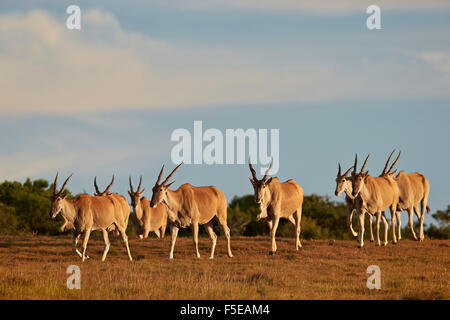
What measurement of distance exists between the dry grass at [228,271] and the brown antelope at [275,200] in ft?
3.51

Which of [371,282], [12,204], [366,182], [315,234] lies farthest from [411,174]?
[12,204]

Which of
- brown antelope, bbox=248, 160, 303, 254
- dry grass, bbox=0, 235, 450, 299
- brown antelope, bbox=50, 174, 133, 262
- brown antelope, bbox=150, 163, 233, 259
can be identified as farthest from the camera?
brown antelope, bbox=248, 160, 303, 254

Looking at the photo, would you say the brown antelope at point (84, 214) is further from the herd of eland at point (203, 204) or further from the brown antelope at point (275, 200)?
the brown antelope at point (275, 200)

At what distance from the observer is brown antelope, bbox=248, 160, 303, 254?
76.1 feet

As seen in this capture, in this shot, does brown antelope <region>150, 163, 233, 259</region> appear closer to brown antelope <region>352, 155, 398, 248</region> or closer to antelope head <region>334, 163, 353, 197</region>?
antelope head <region>334, 163, 353, 197</region>

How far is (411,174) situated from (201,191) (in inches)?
413

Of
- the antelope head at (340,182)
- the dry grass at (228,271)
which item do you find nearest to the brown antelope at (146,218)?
the dry grass at (228,271)

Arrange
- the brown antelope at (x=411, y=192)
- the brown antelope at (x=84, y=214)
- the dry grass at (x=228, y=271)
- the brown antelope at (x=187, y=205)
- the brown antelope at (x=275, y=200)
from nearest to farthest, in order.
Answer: the dry grass at (x=228, y=271) → the brown antelope at (x=84, y=214) → the brown antelope at (x=187, y=205) → the brown antelope at (x=275, y=200) → the brown antelope at (x=411, y=192)

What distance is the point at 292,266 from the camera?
67.7 ft

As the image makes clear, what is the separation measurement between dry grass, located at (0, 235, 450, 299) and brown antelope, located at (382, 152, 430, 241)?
159 centimetres

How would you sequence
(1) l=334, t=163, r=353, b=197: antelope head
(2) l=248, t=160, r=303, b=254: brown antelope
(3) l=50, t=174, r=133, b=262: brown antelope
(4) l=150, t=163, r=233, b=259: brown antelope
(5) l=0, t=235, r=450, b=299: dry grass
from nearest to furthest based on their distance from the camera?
(5) l=0, t=235, r=450, b=299: dry grass < (3) l=50, t=174, r=133, b=262: brown antelope < (4) l=150, t=163, r=233, b=259: brown antelope < (2) l=248, t=160, r=303, b=254: brown antelope < (1) l=334, t=163, r=353, b=197: antelope head

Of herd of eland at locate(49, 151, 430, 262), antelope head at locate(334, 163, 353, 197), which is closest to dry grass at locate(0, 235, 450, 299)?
herd of eland at locate(49, 151, 430, 262)

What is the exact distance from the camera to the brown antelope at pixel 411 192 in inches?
1126

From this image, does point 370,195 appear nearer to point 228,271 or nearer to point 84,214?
point 228,271
